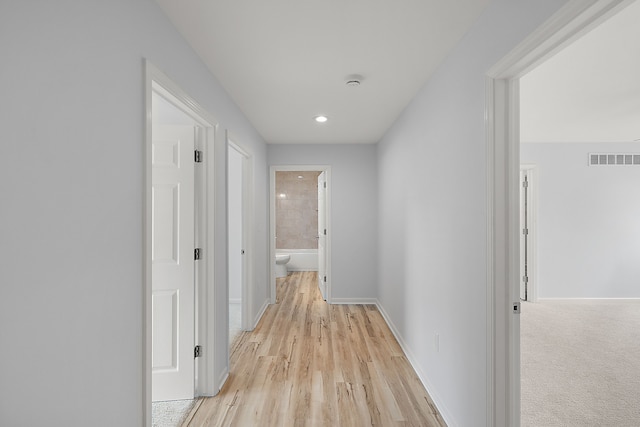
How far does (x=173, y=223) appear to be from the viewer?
2406 millimetres

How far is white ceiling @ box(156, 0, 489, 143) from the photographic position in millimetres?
1719

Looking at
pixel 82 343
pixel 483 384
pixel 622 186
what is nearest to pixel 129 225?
pixel 82 343

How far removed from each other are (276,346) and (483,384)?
7.39ft

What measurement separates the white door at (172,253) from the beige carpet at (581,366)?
239 cm

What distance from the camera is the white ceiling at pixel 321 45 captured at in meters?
1.72

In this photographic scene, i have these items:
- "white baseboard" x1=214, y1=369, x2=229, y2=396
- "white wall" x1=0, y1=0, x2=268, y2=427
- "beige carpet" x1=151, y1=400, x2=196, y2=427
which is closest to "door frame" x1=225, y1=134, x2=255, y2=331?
"white baseboard" x1=214, y1=369, x2=229, y2=396

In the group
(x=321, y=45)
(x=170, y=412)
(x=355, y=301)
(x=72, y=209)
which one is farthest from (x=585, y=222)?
(x=72, y=209)

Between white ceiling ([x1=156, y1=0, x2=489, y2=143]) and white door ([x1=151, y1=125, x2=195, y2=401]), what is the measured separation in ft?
2.21

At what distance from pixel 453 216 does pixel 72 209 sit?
1.97 meters

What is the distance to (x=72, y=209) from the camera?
3.65 ft

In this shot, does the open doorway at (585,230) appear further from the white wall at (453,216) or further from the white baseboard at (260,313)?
the white baseboard at (260,313)

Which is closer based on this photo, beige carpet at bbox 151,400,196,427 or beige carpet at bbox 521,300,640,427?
beige carpet at bbox 151,400,196,427

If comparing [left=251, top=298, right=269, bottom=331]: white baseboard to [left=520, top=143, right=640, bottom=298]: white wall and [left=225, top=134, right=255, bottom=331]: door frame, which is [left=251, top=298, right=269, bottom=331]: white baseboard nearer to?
[left=225, top=134, right=255, bottom=331]: door frame

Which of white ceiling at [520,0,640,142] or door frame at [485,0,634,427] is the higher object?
white ceiling at [520,0,640,142]
